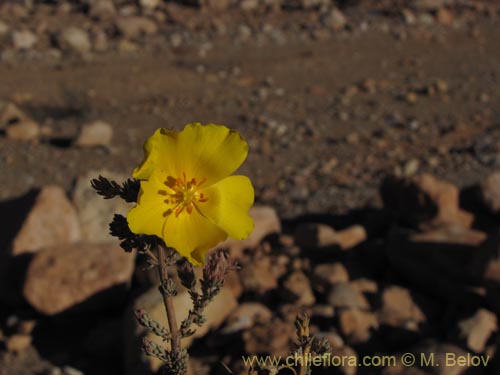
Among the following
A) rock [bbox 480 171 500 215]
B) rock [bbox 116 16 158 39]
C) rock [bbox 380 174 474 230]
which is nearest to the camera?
rock [bbox 380 174 474 230]

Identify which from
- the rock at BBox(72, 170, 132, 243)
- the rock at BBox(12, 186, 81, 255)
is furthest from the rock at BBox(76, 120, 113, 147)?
the rock at BBox(12, 186, 81, 255)

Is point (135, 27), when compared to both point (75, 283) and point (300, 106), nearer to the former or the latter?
point (300, 106)

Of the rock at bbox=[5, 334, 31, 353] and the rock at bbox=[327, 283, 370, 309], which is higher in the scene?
the rock at bbox=[327, 283, 370, 309]

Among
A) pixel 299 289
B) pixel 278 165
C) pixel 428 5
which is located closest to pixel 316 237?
pixel 299 289

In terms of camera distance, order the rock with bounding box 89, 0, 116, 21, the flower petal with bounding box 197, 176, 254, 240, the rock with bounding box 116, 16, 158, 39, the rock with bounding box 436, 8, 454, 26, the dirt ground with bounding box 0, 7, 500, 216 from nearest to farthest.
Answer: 1. the flower petal with bounding box 197, 176, 254, 240
2. the dirt ground with bounding box 0, 7, 500, 216
3. the rock with bounding box 116, 16, 158, 39
4. the rock with bounding box 89, 0, 116, 21
5. the rock with bounding box 436, 8, 454, 26

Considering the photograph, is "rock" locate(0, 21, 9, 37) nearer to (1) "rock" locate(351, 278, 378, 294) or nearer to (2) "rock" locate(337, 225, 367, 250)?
(2) "rock" locate(337, 225, 367, 250)

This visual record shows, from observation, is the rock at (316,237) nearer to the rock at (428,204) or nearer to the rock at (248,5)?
the rock at (428,204)
